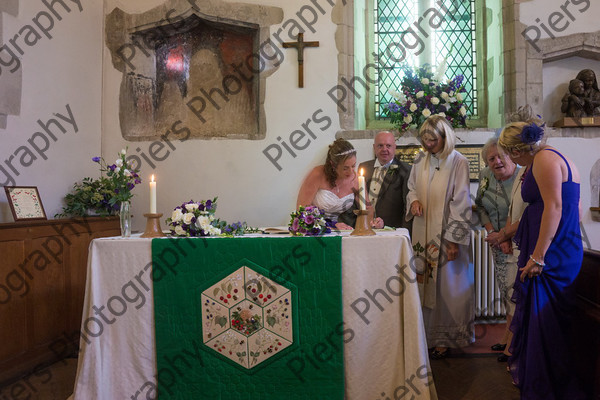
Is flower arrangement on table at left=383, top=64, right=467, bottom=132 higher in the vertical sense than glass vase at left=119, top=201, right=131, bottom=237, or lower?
higher

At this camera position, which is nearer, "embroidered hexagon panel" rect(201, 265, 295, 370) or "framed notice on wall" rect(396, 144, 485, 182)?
"embroidered hexagon panel" rect(201, 265, 295, 370)

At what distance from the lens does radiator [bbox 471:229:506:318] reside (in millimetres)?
4535

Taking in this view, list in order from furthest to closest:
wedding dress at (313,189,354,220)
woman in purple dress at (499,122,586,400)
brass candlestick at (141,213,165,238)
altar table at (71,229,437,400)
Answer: wedding dress at (313,189,354,220)
brass candlestick at (141,213,165,238)
altar table at (71,229,437,400)
woman in purple dress at (499,122,586,400)

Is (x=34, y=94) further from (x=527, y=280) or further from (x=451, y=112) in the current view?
(x=527, y=280)

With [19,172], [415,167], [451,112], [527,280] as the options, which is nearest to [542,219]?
[527,280]

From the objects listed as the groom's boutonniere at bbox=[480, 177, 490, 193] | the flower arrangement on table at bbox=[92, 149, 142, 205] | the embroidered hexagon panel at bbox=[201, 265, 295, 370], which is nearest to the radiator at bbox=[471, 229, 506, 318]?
the groom's boutonniere at bbox=[480, 177, 490, 193]

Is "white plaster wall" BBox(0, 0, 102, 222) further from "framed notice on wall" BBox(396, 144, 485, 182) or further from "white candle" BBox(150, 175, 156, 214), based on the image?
"framed notice on wall" BBox(396, 144, 485, 182)

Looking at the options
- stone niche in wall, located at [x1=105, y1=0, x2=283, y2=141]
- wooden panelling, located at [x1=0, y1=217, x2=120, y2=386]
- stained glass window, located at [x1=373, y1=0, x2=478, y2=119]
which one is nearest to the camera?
wooden panelling, located at [x1=0, y1=217, x2=120, y2=386]

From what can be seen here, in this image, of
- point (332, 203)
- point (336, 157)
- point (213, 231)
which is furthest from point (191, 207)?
point (336, 157)

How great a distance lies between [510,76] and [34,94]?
449cm

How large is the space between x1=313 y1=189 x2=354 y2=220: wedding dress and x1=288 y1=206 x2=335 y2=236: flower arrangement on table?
0.86 meters

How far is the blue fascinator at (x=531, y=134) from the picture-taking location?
2.43 m

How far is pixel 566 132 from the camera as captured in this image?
15.3ft

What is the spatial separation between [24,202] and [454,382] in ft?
11.2
